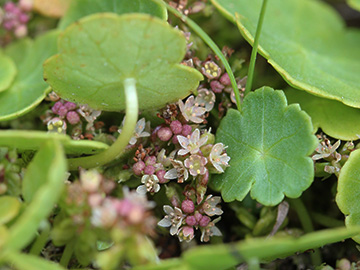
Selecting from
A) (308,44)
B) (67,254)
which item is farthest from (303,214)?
(67,254)

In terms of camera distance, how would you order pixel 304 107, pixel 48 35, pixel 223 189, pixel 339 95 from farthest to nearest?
pixel 48 35 → pixel 304 107 → pixel 339 95 → pixel 223 189

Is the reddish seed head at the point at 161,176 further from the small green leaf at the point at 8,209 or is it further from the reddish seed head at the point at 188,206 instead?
the small green leaf at the point at 8,209

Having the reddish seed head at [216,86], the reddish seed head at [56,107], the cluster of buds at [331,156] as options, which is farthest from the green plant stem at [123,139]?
the cluster of buds at [331,156]

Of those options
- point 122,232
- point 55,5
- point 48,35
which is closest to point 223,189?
point 122,232

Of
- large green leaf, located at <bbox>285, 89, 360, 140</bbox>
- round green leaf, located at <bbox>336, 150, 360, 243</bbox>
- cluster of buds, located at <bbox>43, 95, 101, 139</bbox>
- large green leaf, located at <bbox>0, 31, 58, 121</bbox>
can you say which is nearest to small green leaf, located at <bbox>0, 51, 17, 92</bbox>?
large green leaf, located at <bbox>0, 31, 58, 121</bbox>

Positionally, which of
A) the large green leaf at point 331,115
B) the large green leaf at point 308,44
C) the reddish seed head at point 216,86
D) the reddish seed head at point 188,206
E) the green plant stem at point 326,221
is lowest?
the green plant stem at point 326,221

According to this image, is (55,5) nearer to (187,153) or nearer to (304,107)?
(187,153)
